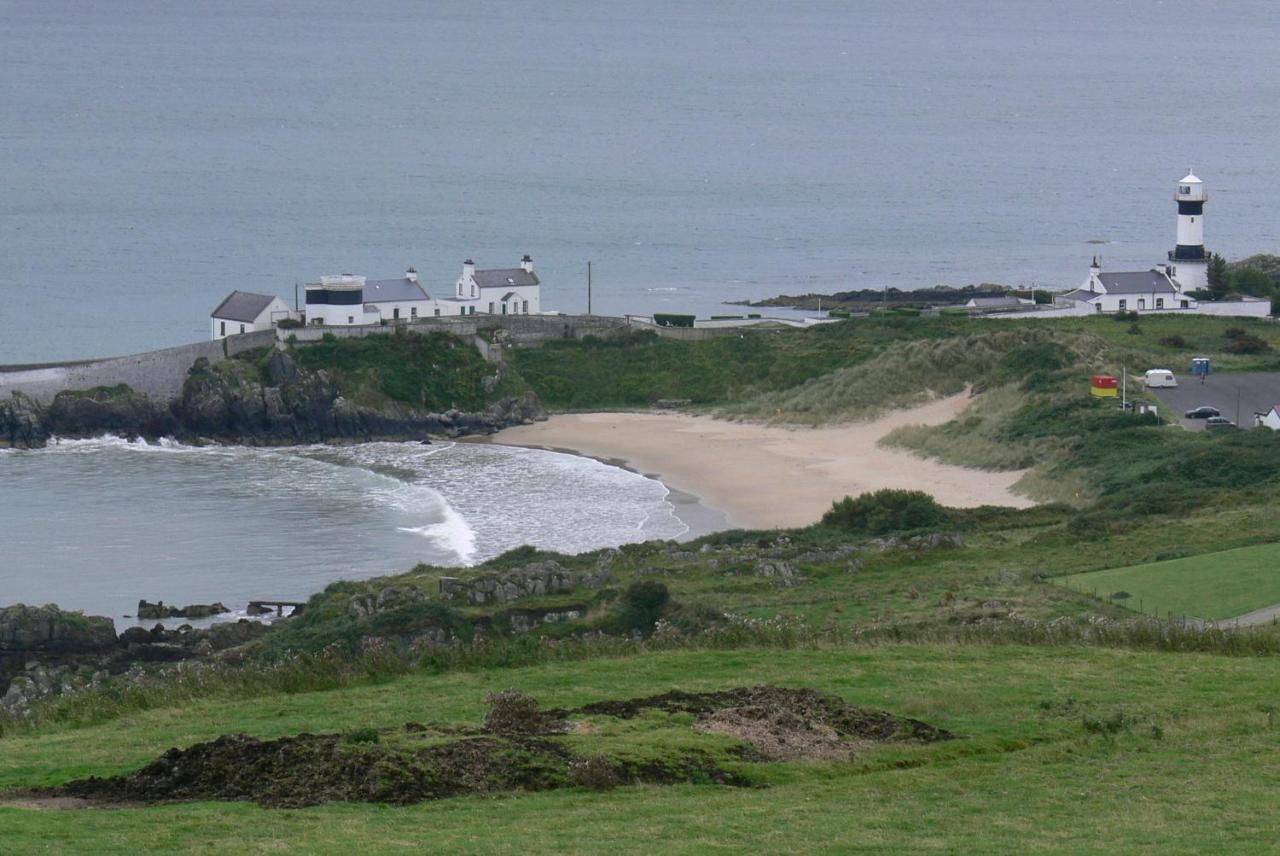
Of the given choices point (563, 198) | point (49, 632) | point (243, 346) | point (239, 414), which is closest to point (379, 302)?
point (243, 346)

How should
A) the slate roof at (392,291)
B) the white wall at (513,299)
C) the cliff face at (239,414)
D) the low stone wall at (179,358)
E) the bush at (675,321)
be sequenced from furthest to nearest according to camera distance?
the bush at (675,321)
the white wall at (513,299)
the slate roof at (392,291)
the low stone wall at (179,358)
the cliff face at (239,414)

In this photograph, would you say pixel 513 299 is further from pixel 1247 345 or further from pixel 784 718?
pixel 784 718

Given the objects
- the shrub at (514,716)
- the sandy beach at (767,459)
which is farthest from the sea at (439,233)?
the shrub at (514,716)

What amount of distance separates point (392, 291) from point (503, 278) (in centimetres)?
463

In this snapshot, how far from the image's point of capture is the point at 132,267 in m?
98.1

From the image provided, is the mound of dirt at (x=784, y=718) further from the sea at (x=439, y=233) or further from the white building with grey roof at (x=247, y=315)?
the white building with grey roof at (x=247, y=315)


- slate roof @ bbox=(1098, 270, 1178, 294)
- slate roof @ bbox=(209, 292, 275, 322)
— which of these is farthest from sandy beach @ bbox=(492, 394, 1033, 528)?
slate roof @ bbox=(1098, 270, 1178, 294)

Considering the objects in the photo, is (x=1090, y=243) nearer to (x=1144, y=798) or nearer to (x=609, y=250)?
(x=609, y=250)

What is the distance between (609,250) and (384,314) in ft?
137

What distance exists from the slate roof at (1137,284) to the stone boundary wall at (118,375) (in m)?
32.6

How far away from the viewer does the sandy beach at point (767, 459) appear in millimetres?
48406

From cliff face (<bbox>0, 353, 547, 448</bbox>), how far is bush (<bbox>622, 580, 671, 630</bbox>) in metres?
29.6

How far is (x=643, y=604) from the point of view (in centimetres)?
3020

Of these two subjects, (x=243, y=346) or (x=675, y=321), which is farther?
(x=675, y=321)
